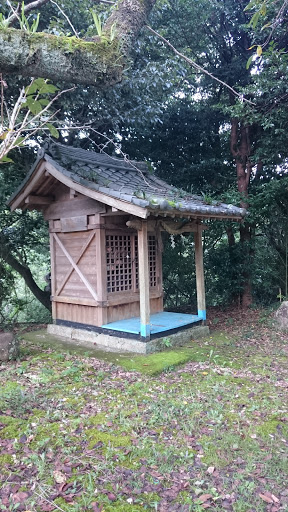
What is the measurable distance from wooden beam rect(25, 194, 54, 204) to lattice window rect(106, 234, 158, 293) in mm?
1615

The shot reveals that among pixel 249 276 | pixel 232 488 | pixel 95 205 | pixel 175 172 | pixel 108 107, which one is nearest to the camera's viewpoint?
pixel 232 488

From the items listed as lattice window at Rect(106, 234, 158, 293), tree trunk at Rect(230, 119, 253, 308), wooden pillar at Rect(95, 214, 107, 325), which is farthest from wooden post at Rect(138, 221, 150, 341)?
tree trunk at Rect(230, 119, 253, 308)

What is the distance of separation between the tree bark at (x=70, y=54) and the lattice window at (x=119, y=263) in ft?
12.4

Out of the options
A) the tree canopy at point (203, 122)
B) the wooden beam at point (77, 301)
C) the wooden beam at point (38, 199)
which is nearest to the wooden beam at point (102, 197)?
the wooden beam at point (38, 199)

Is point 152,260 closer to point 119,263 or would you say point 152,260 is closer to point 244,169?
point 119,263

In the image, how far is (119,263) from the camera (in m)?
6.84

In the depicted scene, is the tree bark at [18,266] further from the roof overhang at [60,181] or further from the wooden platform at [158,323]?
the wooden platform at [158,323]

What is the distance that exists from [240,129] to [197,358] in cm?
679

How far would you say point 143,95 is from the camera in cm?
855

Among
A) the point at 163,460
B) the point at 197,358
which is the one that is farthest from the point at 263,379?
the point at 163,460

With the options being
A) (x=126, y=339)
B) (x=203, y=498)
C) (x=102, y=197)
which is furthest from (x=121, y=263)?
(x=203, y=498)

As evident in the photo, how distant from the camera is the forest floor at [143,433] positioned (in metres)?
2.59

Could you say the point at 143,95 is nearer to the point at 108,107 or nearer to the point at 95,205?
the point at 108,107

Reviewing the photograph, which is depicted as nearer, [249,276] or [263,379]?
[263,379]
